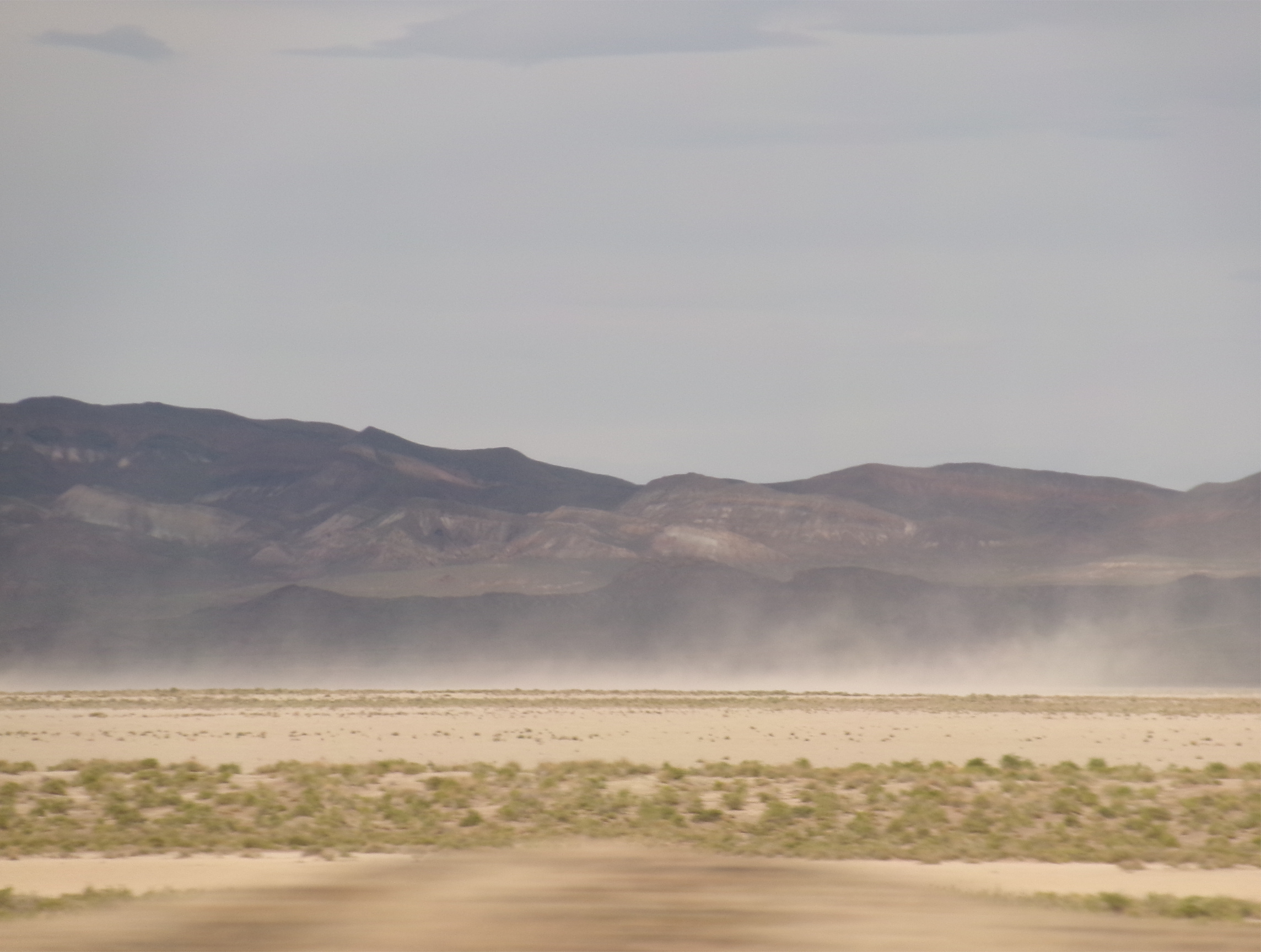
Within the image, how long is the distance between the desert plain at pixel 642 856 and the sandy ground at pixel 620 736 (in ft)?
0.69

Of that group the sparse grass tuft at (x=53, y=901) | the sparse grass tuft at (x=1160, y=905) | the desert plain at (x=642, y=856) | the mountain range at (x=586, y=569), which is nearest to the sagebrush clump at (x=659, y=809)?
the desert plain at (x=642, y=856)

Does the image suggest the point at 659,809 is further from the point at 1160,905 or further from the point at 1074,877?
the point at 1160,905

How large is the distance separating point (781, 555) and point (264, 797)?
138m

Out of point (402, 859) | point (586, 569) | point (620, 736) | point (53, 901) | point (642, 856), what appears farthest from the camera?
point (586, 569)

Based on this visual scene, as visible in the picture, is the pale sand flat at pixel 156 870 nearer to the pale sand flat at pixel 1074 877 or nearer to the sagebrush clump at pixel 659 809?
the sagebrush clump at pixel 659 809

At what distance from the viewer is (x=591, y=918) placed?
8273 millimetres

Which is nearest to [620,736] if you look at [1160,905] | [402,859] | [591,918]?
[402,859]

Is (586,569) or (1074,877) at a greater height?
(586,569)

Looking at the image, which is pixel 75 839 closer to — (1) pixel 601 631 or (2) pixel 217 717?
(2) pixel 217 717

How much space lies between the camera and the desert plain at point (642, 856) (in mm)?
8211

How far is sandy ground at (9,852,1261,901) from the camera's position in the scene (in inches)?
576

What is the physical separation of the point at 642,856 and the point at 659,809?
10920 millimetres

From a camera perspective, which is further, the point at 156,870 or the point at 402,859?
the point at 156,870

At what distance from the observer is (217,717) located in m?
50.2
